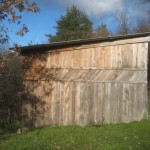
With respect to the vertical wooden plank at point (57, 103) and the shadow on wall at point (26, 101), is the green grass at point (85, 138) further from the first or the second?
the shadow on wall at point (26, 101)

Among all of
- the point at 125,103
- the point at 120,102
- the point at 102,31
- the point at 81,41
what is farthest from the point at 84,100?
the point at 102,31

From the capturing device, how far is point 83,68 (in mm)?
13945

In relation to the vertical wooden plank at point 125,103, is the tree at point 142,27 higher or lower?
higher

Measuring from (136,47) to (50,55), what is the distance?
3.71m

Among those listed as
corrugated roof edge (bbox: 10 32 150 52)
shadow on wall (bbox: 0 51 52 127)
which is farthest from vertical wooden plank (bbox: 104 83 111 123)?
shadow on wall (bbox: 0 51 52 127)

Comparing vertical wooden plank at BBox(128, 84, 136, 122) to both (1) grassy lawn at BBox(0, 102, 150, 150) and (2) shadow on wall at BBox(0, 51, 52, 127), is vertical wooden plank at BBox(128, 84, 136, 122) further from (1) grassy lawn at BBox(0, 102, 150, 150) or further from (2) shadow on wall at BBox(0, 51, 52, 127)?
(2) shadow on wall at BBox(0, 51, 52, 127)

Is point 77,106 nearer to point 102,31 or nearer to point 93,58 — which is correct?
point 93,58

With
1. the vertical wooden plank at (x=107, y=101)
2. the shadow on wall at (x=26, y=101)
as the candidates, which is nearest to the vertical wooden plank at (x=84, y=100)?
the vertical wooden plank at (x=107, y=101)

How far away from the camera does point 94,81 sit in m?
13.8

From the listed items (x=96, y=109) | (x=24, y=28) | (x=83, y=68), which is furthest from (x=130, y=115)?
(x=24, y=28)

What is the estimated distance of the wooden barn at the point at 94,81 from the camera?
44.6ft

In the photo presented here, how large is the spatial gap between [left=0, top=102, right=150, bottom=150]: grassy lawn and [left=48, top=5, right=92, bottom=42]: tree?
29.9 m

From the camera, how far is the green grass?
9.87m

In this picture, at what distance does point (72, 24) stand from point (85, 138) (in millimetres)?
33034
